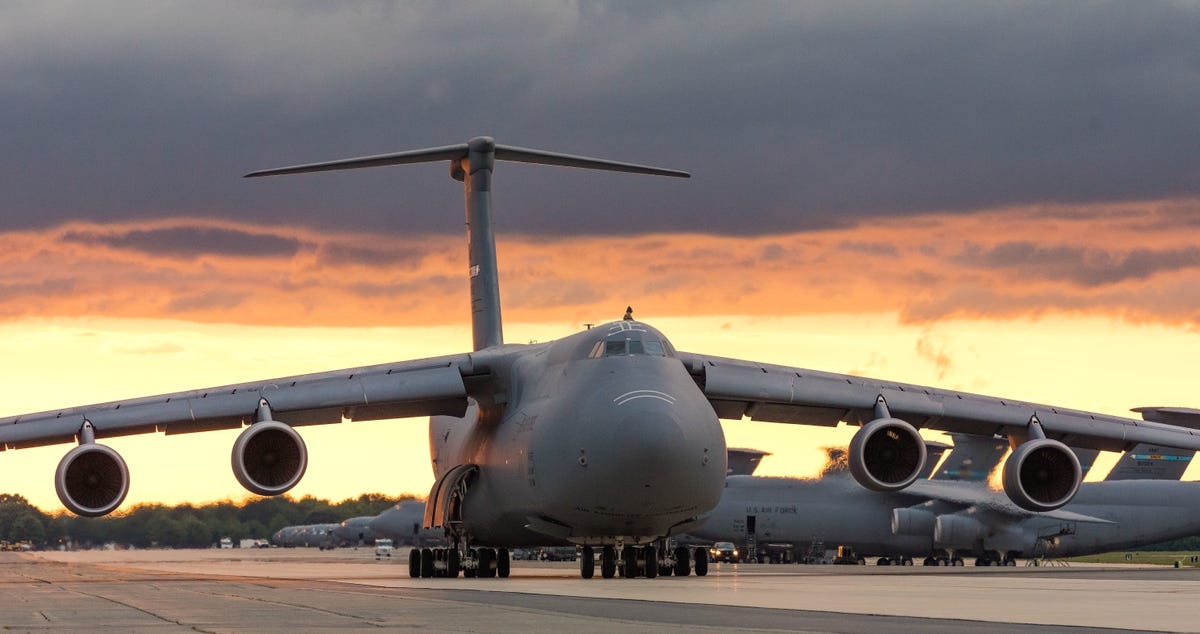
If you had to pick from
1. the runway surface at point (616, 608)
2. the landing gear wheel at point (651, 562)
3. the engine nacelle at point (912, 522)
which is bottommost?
the runway surface at point (616, 608)

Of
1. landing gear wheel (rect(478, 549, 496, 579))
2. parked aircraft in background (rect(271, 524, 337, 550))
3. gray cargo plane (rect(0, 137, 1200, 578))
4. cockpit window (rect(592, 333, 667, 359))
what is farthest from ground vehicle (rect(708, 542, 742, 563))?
parked aircraft in background (rect(271, 524, 337, 550))

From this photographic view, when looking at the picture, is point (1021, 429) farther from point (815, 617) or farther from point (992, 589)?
point (815, 617)

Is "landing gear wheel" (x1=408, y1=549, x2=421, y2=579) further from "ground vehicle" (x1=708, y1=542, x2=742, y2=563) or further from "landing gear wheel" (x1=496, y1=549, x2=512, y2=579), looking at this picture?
"ground vehicle" (x1=708, y1=542, x2=742, y2=563)

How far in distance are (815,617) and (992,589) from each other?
704 cm

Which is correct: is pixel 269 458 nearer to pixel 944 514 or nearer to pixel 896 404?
pixel 896 404

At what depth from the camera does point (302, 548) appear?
307 feet

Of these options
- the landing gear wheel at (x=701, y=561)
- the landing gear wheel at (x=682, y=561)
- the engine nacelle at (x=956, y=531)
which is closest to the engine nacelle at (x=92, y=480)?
the landing gear wheel at (x=682, y=561)

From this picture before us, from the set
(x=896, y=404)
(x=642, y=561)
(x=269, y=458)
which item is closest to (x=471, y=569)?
(x=642, y=561)

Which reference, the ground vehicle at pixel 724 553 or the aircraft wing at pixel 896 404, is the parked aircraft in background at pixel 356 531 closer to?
the ground vehicle at pixel 724 553

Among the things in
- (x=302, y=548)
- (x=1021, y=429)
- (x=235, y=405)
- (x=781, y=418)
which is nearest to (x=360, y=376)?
(x=235, y=405)

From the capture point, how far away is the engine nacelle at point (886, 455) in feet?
82.0

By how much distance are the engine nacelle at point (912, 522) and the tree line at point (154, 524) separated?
21421mm

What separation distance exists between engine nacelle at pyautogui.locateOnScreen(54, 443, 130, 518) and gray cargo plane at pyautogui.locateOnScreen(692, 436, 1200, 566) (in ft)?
101

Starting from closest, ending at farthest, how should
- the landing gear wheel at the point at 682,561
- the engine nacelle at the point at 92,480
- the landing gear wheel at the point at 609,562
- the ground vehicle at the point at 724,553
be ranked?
the engine nacelle at the point at 92,480
the landing gear wheel at the point at 609,562
the landing gear wheel at the point at 682,561
the ground vehicle at the point at 724,553
